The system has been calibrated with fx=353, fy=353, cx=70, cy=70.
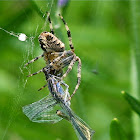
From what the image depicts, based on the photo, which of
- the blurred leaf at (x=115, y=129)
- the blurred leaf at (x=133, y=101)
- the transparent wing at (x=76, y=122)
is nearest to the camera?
the transparent wing at (x=76, y=122)

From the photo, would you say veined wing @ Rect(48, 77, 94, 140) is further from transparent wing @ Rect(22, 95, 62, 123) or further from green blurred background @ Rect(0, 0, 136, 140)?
green blurred background @ Rect(0, 0, 136, 140)

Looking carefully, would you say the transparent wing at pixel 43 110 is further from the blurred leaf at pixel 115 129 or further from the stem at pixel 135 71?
the stem at pixel 135 71

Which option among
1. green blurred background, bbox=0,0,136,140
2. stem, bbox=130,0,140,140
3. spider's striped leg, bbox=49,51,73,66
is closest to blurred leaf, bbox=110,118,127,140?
green blurred background, bbox=0,0,136,140

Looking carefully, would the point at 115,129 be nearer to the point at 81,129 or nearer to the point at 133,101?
the point at 133,101

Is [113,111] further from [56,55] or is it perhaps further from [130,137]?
[56,55]

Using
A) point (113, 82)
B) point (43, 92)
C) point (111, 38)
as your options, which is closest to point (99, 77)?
point (113, 82)

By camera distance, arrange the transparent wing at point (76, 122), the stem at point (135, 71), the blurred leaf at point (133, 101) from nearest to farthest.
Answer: the transparent wing at point (76, 122), the blurred leaf at point (133, 101), the stem at point (135, 71)

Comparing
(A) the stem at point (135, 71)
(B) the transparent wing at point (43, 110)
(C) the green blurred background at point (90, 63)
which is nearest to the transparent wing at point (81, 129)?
(B) the transparent wing at point (43, 110)
